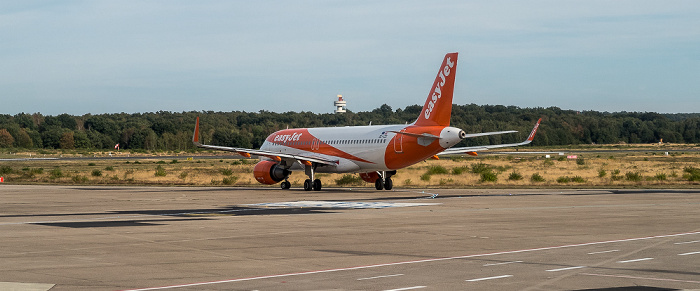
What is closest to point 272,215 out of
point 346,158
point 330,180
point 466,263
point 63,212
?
point 63,212

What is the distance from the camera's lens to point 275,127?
127 meters

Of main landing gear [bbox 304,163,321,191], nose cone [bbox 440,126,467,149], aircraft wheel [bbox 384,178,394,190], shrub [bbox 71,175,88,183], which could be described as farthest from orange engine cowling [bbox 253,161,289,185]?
shrub [bbox 71,175,88,183]

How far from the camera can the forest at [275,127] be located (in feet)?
455

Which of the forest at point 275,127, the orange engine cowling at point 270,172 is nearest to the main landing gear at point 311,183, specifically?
the orange engine cowling at point 270,172

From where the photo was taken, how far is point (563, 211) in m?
25.2

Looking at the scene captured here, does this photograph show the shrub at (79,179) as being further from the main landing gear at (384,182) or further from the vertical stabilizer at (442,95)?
the vertical stabilizer at (442,95)

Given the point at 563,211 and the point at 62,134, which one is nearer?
the point at 563,211

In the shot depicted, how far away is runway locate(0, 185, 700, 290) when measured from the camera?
1212 centimetres

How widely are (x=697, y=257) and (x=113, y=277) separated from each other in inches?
373

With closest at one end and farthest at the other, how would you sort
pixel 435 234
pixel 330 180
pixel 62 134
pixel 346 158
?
pixel 435 234 < pixel 346 158 < pixel 330 180 < pixel 62 134

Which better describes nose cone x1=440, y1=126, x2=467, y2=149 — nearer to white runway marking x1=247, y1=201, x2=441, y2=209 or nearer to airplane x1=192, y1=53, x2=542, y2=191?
airplane x1=192, y1=53, x2=542, y2=191

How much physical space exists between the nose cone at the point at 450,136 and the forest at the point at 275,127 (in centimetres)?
8068

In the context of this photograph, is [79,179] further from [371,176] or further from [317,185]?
[371,176]

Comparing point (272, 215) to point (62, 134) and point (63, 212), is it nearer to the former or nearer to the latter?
point (63, 212)
